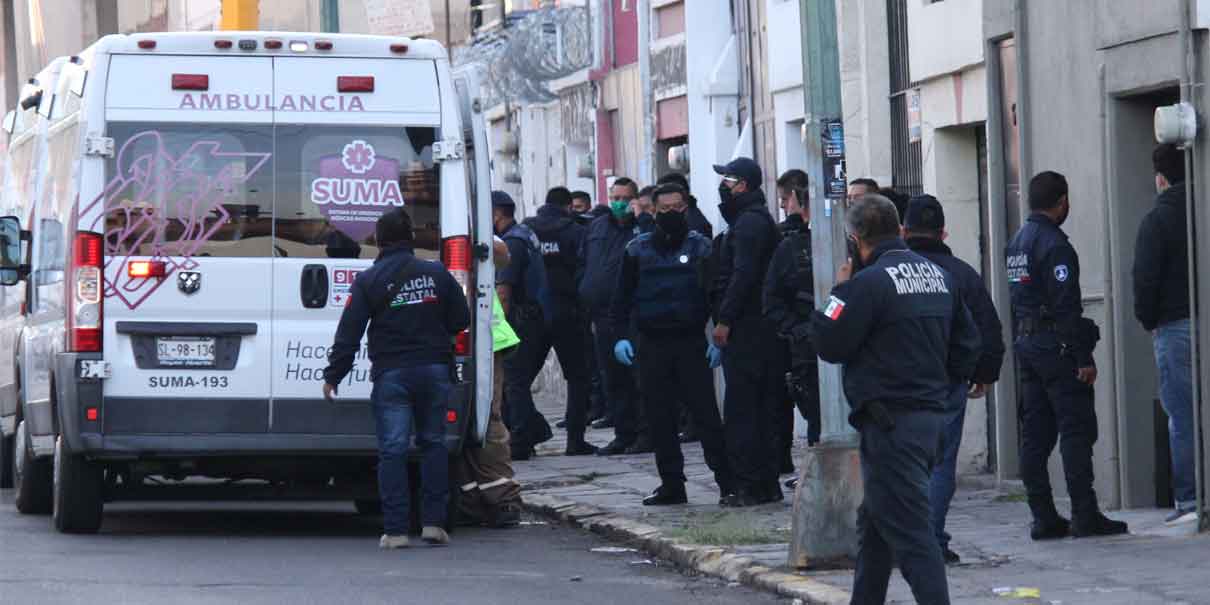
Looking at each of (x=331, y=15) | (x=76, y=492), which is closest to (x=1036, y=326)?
(x=76, y=492)

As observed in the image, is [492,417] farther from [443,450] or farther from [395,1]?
[395,1]

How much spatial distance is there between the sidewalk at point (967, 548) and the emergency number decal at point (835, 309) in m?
1.65

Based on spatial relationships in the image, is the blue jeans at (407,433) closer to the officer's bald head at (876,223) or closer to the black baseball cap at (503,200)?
the officer's bald head at (876,223)

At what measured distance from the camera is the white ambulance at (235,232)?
13234 mm

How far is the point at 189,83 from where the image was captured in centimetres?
1337

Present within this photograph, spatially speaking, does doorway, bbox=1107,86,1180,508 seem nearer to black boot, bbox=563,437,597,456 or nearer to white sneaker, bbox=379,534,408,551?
white sneaker, bbox=379,534,408,551

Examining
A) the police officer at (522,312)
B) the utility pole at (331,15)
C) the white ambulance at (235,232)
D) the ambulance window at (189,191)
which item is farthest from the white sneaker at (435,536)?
the utility pole at (331,15)

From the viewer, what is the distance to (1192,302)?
12.0 metres

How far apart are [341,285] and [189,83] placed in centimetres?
128

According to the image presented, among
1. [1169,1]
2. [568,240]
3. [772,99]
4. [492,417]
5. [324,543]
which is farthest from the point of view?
[772,99]

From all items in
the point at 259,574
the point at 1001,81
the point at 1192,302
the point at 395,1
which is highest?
the point at 395,1

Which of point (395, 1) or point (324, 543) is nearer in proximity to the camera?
point (324, 543)

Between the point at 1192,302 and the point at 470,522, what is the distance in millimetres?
4553

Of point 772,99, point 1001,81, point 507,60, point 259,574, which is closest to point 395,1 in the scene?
point 772,99
